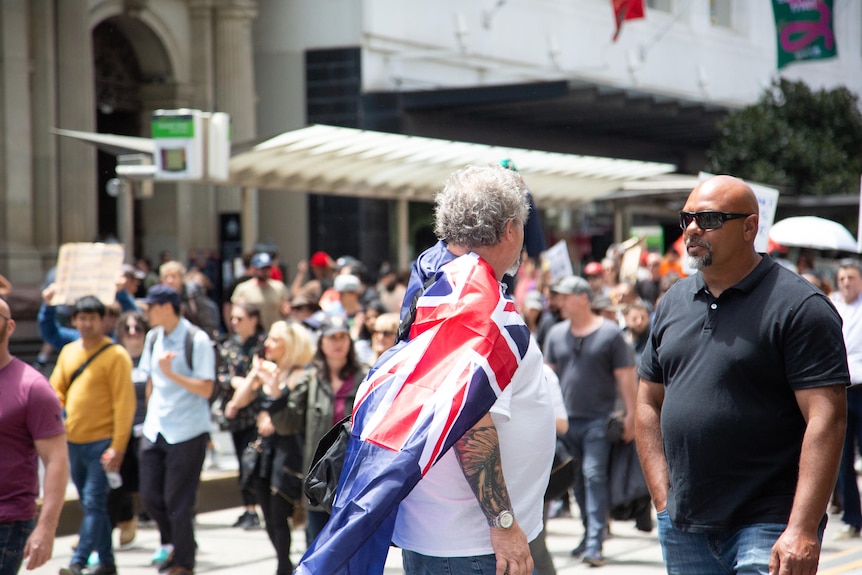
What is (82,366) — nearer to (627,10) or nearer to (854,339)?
(854,339)

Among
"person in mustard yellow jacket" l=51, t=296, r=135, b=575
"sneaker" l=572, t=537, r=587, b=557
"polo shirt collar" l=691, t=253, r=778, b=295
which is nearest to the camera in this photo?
"polo shirt collar" l=691, t=253, r=778, b=295

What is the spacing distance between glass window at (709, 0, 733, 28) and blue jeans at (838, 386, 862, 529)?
30.3 meters

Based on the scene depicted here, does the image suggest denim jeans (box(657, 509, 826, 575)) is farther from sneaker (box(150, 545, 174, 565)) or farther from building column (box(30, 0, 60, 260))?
building column (box(30, 0, 60, 260))

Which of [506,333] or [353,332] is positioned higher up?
[506,333]

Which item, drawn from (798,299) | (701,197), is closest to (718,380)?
(798,299)

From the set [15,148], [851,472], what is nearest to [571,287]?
[851,472]

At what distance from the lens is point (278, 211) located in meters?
28.0

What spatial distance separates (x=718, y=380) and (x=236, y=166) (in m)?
13.8

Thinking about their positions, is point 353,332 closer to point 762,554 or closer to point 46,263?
point 762,554

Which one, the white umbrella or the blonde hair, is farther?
the white umbrella

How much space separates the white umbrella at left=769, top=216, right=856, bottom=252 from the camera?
1321 cm

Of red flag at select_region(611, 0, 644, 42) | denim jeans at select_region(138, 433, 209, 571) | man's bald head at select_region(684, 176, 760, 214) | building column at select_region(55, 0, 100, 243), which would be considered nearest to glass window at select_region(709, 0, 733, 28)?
red flag at select_region(611, 0, 644, 42)

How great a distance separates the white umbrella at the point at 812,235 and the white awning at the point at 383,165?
5.91m

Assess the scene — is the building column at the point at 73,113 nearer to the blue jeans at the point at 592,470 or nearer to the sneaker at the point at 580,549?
the blue jeans at the point at 592,470
